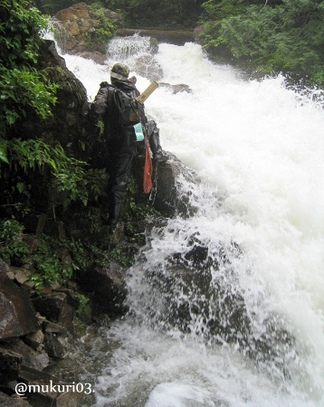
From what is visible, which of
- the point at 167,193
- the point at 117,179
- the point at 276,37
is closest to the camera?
the point at 117,179

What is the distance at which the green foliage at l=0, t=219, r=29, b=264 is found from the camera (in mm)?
4133

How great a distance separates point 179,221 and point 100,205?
147cm

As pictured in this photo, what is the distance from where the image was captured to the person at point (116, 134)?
186 inches

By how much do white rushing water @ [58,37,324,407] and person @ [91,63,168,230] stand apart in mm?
1021

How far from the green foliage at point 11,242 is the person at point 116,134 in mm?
1383

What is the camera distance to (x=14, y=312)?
3355 mm

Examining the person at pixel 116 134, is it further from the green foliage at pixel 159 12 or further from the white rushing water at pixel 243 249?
the green foliage at pixel 159 12

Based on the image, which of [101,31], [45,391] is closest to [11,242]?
[45,391]

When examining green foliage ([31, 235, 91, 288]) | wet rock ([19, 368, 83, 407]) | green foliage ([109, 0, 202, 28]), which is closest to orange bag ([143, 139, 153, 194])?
green foliage ([31, 235, 91, 288])

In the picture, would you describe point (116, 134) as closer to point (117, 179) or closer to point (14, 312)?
point (117, 179)

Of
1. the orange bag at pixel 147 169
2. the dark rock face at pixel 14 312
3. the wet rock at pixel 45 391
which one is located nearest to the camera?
the wet rock at pixel 45 391

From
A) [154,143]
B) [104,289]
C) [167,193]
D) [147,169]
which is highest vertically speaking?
[154,143]

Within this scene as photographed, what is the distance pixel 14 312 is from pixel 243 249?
12.1 ft

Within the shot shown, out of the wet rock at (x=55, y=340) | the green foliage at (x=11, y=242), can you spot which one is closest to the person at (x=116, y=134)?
the green foliage at (x=11, y=242)
